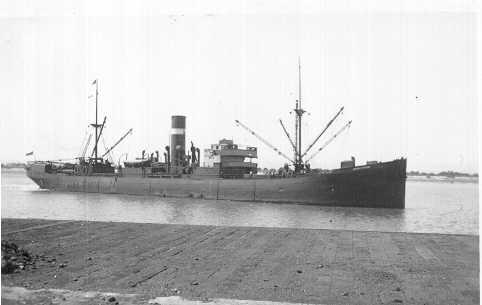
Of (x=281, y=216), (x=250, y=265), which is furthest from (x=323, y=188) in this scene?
(x=250, y=265)

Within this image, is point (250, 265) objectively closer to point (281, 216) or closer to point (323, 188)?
point (281, 216)

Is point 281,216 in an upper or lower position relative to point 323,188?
lower

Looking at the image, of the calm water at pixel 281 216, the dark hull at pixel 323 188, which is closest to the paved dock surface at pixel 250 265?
the calm water at pixel 281 216

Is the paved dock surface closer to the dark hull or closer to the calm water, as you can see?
the calm water

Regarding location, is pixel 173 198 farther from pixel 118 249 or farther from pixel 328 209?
pixel 118 249

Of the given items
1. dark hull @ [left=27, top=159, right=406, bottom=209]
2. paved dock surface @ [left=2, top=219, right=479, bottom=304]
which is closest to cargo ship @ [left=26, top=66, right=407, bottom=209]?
dark hull @ [left=27, top=159, right=406, bottom=209]

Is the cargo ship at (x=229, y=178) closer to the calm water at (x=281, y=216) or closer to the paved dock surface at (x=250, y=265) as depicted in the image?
the calm water at (x=281, y=216)

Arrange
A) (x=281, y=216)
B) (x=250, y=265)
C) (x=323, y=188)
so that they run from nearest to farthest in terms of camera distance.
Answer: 1. (x=250, y=265)
2. (x=281, y=216)
3. (x=323, y=188)
